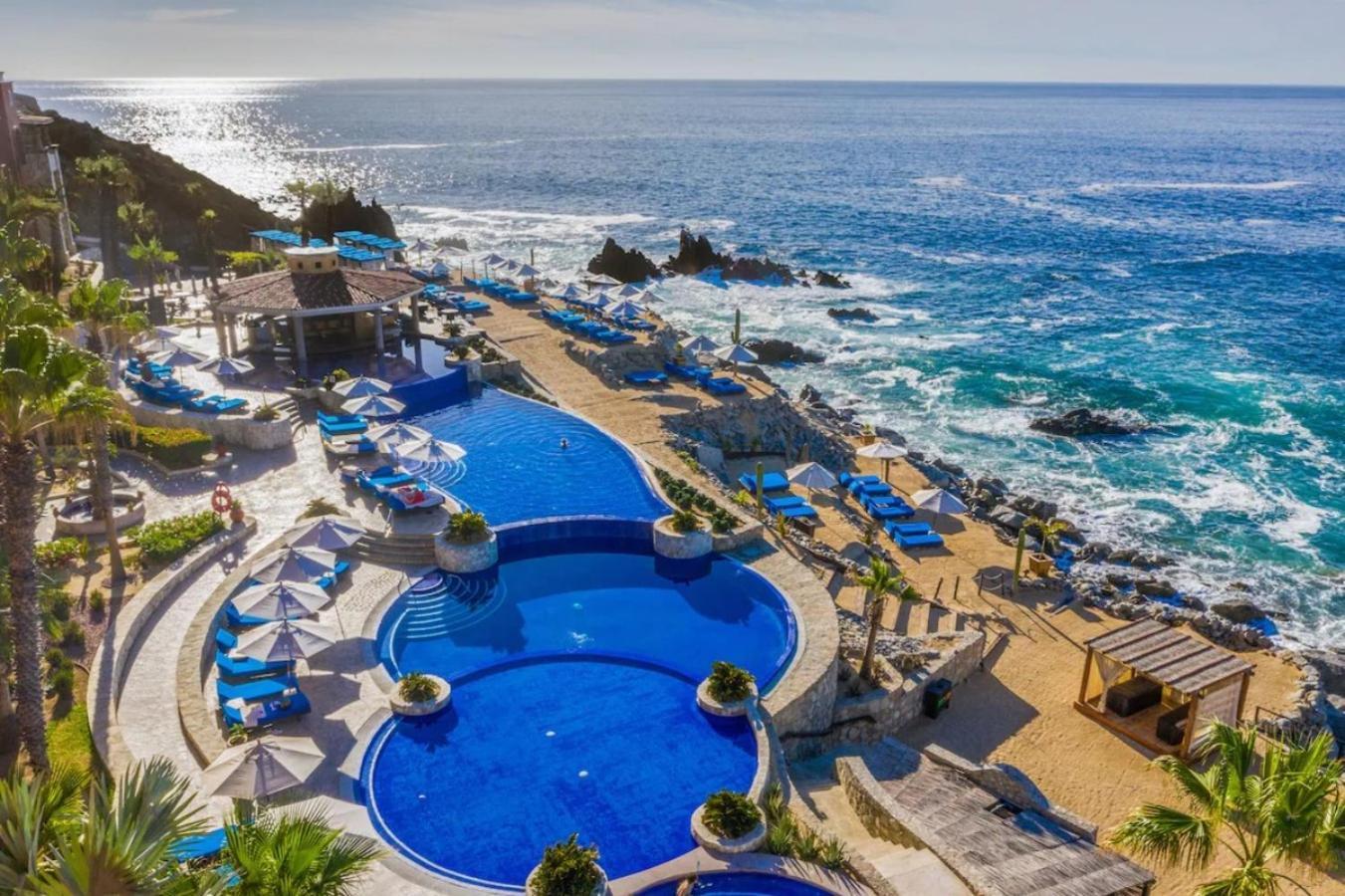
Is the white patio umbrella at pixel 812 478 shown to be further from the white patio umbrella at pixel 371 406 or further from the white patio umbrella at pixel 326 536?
the white patio umbrella at pixel 326 536

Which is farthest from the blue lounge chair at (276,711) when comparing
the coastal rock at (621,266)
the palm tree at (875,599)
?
the coastal rock at (621,266)

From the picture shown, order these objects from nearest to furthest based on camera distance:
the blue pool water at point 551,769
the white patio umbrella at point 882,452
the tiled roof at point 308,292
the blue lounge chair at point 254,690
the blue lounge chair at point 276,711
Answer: the blue pool water at point 551,769, the blue lounge chair at point 276,711, the blue lounge chair at point 254,690, the white patio umbrella at point 882,452, the tiled roof at point 308,292

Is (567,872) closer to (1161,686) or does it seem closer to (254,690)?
(254,690)

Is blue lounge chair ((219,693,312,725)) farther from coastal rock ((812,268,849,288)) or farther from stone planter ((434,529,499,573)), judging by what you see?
coastal rock ((812,268,849,288))

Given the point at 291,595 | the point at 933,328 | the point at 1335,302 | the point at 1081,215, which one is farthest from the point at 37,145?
the point at 1081,215

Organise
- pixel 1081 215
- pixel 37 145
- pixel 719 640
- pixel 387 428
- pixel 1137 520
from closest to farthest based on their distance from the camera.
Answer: pixel 719 640 → pixel 387 428 → pixel 1137 520 → pixel 37 145 → pixel 1081 215

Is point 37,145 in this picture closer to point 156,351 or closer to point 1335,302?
point 156,351
